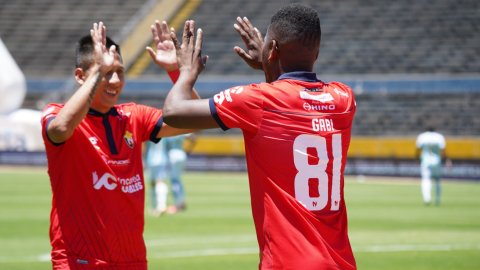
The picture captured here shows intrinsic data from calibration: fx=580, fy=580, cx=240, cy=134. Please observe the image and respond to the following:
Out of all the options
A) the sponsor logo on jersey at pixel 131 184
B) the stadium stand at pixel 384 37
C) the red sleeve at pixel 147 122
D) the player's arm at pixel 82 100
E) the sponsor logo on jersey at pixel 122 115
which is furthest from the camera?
the stadium stand at pixel 384 37

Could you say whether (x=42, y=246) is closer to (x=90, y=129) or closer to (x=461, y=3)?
(x=90, y=129)

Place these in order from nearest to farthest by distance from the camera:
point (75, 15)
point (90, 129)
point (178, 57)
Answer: point (178, 57) → point (90, 129) → point (75, 15)

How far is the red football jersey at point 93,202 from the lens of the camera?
3.43 meters

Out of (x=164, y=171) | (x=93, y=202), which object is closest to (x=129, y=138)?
(x=93, y=202)

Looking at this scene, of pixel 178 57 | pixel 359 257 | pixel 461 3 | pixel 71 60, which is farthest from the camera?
pixel 71 60

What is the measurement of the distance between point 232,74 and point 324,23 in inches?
258

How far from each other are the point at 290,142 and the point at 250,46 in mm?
838

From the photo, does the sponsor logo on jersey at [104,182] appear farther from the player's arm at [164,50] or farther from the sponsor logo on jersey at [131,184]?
the player's arm at [164,50]

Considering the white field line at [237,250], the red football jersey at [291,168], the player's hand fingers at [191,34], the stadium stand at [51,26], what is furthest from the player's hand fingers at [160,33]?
the stadium stand at [51,26]

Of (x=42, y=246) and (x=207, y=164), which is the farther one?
(x=207, y=164)

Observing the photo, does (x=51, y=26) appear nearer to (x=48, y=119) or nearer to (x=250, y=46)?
(x=48, y=119)

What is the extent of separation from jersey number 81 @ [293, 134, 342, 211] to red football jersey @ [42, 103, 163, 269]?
1265mm

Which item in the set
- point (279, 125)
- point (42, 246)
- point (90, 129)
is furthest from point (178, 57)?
point (42, 246)

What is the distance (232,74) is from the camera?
34844mm
